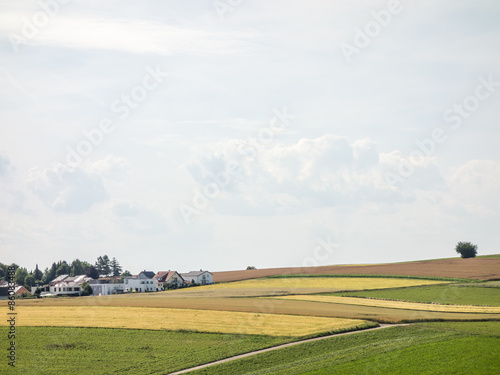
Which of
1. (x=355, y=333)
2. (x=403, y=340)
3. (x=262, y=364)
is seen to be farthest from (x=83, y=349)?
(x=403, y=340)

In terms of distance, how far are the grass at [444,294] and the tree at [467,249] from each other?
6194cm

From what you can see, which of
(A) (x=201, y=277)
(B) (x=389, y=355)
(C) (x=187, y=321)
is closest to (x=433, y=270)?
(C) (x=187, y=321)

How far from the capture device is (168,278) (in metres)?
170

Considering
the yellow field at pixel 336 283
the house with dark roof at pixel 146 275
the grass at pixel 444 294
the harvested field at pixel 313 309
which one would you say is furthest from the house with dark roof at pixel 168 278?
the grass at pixel 444 294

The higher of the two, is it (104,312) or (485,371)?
(104,312)

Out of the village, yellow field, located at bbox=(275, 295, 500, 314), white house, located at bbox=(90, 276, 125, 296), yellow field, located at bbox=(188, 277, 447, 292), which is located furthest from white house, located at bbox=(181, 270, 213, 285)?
yellow field, located at bbox=(275, 295, 500, 314)

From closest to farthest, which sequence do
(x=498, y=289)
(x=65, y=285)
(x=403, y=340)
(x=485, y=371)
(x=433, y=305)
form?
(x=485, y=371)
(x=403, y=340)
(x=433, y=305)
(x=498, y=289)
(x=65, y=285)

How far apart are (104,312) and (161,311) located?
25.3 ft

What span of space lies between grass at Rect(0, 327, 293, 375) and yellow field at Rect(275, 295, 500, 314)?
26.5 meters

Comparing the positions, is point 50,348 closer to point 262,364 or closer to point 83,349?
point 83,349

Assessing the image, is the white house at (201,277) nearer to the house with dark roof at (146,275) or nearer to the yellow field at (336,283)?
the house with dark roof at (146,275)

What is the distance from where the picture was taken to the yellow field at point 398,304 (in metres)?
69.4

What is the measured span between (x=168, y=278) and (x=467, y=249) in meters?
87.2

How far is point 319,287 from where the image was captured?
10775cm
